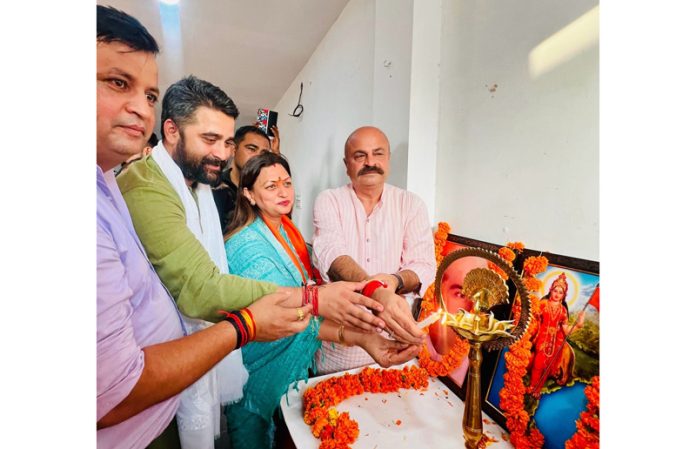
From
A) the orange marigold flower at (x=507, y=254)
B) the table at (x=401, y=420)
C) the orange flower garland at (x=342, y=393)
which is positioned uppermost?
the orange marigold flower at (x=507, y=254)

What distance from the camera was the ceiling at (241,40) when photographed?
0.56 metres

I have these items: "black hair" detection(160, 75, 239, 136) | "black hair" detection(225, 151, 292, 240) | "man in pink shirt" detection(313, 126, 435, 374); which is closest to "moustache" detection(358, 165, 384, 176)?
"man in pink shirt" detection(313, 126, 435, 374)

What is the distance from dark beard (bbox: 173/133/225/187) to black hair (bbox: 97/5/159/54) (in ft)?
0.53

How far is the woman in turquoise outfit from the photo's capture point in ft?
2.12

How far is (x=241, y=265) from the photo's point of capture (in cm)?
63

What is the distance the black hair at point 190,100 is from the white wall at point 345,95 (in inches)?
5.5

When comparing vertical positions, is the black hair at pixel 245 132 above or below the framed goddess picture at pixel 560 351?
above

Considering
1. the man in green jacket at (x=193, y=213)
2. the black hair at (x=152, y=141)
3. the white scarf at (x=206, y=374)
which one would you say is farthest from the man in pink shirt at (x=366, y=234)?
the black hair at (x=152, y=141)

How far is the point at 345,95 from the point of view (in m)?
0.82

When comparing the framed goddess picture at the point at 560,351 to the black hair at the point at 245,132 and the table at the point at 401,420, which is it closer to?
the table at the point at 401,420

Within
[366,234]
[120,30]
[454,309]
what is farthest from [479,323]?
[120,30]

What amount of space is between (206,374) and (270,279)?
0.21 meters
